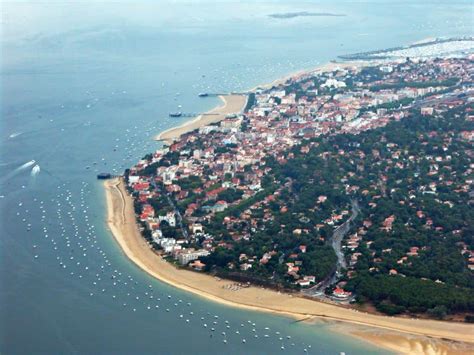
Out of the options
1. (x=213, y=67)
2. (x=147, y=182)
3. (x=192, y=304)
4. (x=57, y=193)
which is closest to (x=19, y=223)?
(x=57, y=193)

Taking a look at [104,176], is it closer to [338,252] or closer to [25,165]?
[25,165]

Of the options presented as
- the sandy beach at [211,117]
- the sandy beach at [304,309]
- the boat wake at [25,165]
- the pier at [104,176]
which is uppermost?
the sandy beach at [211,117]

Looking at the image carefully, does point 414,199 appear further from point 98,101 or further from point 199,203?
point 98,101

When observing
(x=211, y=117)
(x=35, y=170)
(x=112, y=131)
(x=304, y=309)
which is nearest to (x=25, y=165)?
(x=35, y=170)

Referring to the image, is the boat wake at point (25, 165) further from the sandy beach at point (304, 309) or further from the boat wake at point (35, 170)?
the sandy beach at point (304, 309)

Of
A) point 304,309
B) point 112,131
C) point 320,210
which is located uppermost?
point 112,131

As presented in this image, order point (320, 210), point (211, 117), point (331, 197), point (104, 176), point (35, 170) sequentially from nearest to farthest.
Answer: point (320, 210)
point (331, 197)
point (104, 176)
point (35, 170)
point (211, 117)

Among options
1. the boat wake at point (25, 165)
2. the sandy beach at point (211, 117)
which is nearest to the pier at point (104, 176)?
the boat wake at point (25, 165)

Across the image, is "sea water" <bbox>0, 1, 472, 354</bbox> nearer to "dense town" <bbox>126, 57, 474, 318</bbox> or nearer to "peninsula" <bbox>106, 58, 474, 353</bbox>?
"peninsula" <bbox>106, 58, 474, 353</bbox>
